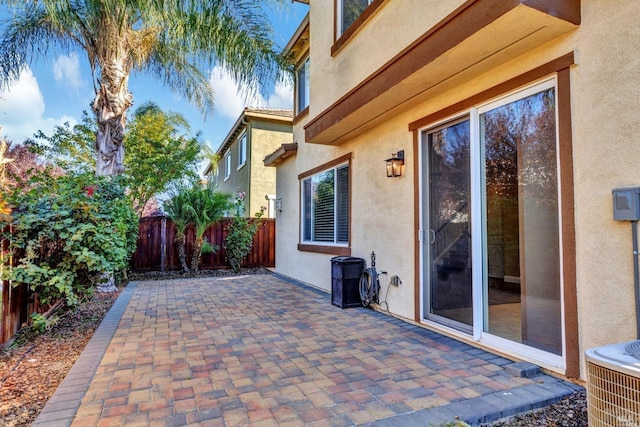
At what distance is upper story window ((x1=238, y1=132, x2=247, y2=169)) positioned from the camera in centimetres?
1650

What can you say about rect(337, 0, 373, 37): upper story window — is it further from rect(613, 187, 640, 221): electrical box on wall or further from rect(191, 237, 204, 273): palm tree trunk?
rect(191, 237, 204, 273): palm tree trunk

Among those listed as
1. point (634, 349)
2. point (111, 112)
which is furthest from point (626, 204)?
point (111, 112)

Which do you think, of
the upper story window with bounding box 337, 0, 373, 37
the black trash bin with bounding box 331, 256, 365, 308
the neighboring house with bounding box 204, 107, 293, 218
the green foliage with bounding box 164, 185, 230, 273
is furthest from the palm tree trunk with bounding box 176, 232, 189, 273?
the upper story window with bounding box 337, 0, 373, 37

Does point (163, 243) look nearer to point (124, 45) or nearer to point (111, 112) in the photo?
point (111, 112)

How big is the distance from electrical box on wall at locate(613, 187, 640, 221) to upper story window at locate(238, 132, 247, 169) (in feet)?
48.4

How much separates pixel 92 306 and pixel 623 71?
7.92 metres

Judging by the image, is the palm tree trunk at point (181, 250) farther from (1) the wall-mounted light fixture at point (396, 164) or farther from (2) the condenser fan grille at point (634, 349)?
(2) the condenser fan grille at point (634, 349)

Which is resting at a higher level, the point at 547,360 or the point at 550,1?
the point at 550,1

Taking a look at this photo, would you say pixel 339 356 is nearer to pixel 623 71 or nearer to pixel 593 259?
pixel 593 259

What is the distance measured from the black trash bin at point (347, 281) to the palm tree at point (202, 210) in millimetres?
5839

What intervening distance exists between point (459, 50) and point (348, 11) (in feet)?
11.3

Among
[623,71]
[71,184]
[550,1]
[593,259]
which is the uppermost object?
[550,1]

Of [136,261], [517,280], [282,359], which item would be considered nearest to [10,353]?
[282,359]

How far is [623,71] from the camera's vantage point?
2.83 metres
